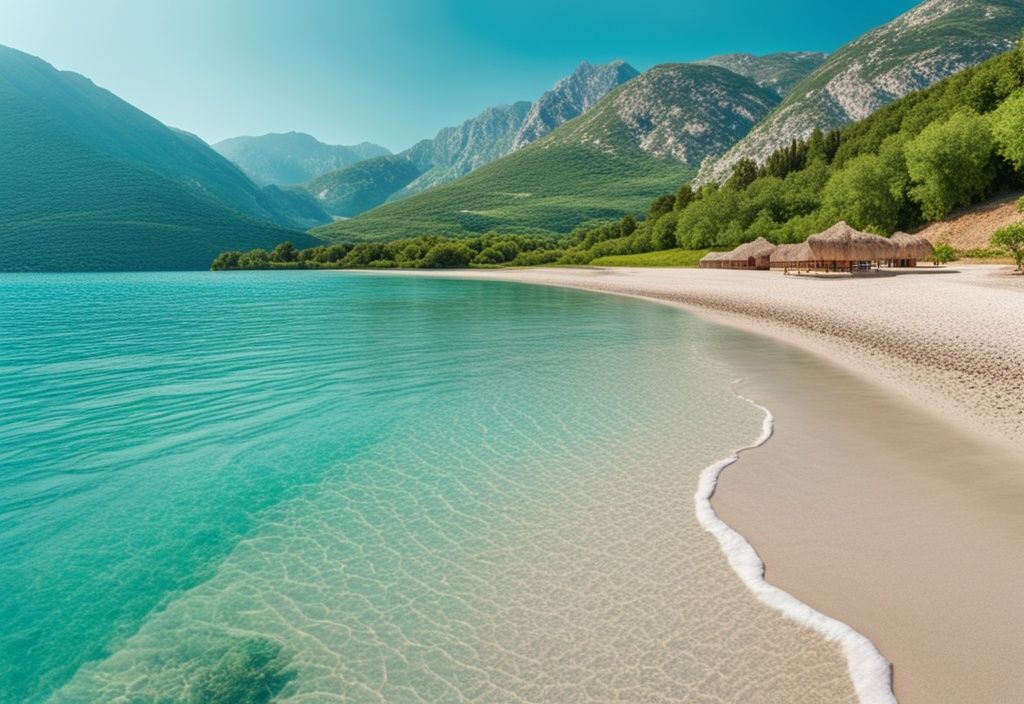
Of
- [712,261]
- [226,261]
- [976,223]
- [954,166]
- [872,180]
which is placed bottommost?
[712,261]

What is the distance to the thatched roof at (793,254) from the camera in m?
49.0

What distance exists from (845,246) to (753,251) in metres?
17.2

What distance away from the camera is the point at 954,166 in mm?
59750

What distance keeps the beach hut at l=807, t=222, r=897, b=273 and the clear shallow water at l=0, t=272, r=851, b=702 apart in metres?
39.5

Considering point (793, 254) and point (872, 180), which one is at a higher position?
point (872, 180)

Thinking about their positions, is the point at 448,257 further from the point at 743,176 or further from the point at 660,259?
the point at 743,176

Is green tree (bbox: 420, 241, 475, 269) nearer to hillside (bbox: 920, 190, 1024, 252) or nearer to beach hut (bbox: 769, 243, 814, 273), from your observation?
beach hut (bbox: 769, 243, 814, 273)

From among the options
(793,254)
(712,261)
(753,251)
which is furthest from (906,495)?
(712,261)

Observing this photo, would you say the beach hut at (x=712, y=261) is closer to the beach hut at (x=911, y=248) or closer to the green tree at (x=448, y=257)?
the beach hut at (x=911, y=248)

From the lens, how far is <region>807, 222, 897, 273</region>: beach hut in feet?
155

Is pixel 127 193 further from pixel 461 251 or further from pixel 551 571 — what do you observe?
pixel 551 571

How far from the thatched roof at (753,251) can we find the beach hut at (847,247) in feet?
48.5

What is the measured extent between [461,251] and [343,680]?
432ft

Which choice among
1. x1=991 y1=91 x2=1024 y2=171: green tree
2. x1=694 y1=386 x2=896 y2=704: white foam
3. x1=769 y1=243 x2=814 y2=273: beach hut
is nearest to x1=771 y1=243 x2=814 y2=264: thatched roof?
x1=769 y1=243 x2=814 y2=273: beach hut
